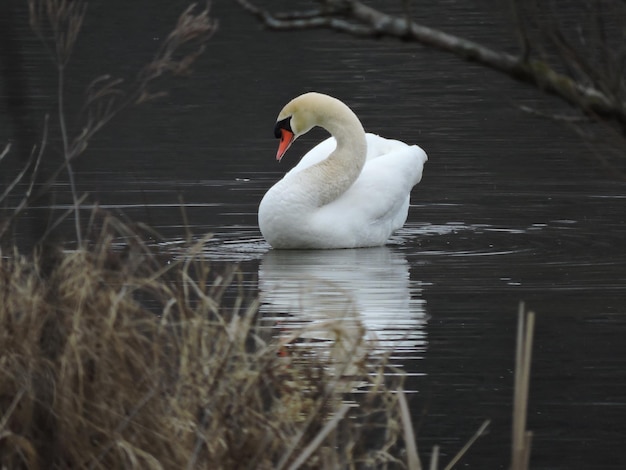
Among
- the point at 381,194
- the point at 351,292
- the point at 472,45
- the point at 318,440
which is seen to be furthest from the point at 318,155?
the point at 472,45

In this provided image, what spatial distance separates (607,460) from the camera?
16.9 feet

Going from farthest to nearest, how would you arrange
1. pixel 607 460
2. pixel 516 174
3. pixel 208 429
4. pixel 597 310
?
1. pixel 516 174
2. pixel 597 310
3. pixel 607 460
4. pixel 208 429

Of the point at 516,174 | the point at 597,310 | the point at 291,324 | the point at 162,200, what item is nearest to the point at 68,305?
the point at 291,324

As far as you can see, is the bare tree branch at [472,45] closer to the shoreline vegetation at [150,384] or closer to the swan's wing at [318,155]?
the shoreline vegetation at [150,384]

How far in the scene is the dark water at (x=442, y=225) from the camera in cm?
585

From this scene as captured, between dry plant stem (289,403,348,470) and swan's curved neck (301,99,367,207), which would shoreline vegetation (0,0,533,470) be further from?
swan's curved neck (301,99,367,207)

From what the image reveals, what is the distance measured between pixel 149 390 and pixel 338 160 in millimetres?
5674

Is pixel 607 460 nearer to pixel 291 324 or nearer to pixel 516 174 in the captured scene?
pixel 291 324

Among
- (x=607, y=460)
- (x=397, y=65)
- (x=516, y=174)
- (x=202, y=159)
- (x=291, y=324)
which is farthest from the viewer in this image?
(x=397, y=65)

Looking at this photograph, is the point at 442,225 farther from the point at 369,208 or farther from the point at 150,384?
the point at 150,384

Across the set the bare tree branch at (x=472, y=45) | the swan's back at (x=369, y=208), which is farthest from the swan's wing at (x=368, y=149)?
the bare tree branch at (x=472, y=45)

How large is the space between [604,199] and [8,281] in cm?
641

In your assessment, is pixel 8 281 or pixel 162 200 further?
pixel 162 200

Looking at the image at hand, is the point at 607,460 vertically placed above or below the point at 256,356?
below
